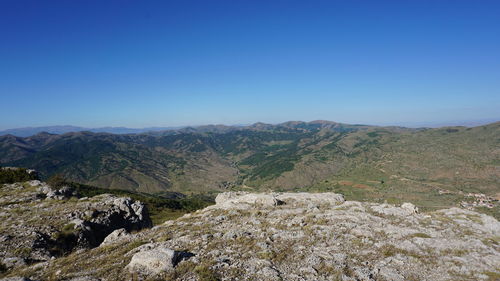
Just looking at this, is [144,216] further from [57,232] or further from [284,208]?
[284,208]

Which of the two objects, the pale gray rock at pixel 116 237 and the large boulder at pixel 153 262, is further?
the pale gray rock at pixel 116 237

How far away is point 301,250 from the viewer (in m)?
18.5

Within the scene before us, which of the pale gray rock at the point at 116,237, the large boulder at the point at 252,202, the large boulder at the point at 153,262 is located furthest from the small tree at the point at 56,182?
the large boulder at the point at 153,262

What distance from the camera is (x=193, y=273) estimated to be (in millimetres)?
14672

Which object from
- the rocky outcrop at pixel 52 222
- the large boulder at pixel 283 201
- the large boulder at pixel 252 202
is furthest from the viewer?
the large boulder at pixel 252 202

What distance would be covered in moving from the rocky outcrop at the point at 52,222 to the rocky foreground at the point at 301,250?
3753 mm

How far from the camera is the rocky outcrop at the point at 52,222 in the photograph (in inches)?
864

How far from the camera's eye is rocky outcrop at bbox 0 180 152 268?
72.0 ft

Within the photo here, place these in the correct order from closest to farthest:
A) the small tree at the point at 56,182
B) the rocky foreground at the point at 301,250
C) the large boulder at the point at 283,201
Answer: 1. the rocky foreground at the point at 301,250
2. the large boulder at the point at 283,201
3. the small tree at the point at 56,182

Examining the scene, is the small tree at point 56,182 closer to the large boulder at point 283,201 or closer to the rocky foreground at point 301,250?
the rocky foreground at point 301,250

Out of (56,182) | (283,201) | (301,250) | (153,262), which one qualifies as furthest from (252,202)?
(56,182)

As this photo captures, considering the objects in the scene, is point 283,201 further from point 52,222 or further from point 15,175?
point 15,175

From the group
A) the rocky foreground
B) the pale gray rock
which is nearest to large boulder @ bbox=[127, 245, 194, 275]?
the rocky foreground

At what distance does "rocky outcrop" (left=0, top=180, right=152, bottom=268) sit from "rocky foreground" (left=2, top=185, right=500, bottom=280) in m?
3.75
